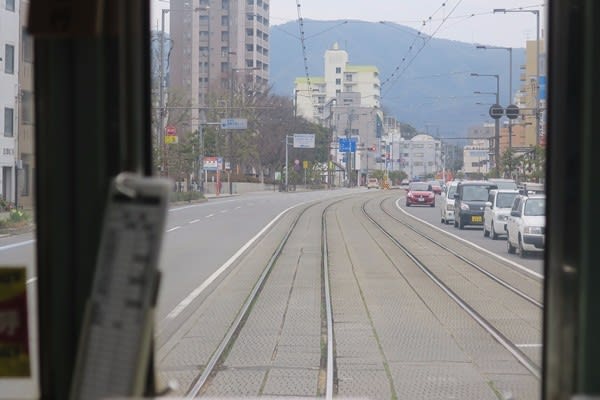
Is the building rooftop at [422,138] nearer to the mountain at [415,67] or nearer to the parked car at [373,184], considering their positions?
the mountain at [415,67]

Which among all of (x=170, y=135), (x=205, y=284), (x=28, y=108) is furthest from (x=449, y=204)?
(x=28, y=108)

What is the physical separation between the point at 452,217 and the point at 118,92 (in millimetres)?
38056

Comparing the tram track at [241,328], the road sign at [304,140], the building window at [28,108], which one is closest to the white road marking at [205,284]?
the tram track at [241,328]

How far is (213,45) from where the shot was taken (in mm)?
71438

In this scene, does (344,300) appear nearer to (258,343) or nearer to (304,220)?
(258,343)

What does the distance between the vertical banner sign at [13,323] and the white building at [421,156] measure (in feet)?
458

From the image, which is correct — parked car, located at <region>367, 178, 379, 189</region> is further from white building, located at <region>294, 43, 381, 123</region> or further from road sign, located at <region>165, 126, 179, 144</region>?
road sign, located at <region>165, 126, 179, 144</region>

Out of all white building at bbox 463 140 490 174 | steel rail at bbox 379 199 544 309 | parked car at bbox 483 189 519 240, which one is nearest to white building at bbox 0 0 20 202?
steel rail at bbox 379 199 544 309

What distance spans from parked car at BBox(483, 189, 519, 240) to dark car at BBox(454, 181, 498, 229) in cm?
426

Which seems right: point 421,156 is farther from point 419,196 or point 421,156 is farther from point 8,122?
point 8,122

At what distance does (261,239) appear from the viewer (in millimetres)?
29625

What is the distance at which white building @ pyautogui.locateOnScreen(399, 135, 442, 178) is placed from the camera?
146250 millimetres

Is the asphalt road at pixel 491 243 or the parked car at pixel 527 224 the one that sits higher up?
the parked car at pixel 527 224

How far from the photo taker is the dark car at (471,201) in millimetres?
35531
